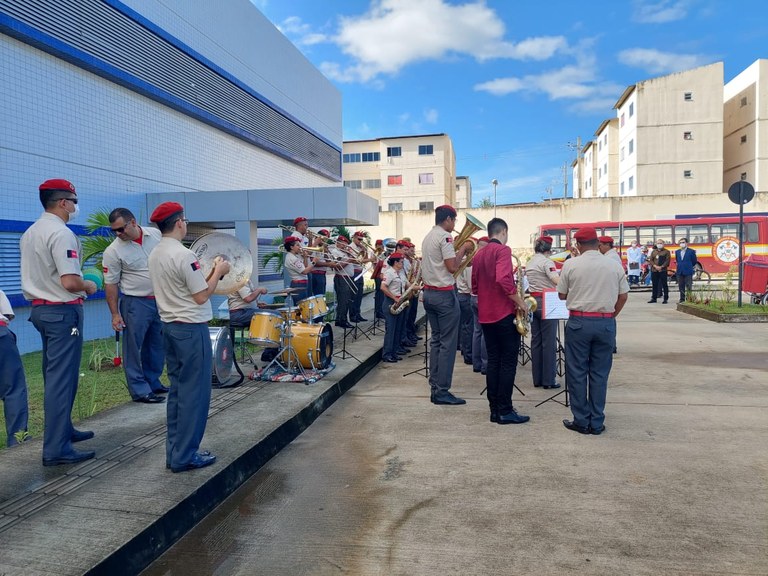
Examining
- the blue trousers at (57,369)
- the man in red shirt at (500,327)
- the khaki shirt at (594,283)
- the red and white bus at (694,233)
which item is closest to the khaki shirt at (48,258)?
the blue trousers at (57,369)

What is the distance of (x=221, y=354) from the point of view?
6344mm

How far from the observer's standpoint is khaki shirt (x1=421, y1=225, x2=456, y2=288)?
6.14m

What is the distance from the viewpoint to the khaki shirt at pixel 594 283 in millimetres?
5223

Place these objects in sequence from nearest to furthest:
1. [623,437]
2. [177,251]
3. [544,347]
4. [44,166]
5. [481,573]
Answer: [481,573] → [177,251] → [623,437] → [544,347] → [44,166]

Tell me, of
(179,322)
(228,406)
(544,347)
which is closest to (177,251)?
(179,322)

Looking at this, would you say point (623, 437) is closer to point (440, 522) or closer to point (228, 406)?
point (440, 522)

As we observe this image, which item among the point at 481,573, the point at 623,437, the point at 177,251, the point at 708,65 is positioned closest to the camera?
the point at 481,573

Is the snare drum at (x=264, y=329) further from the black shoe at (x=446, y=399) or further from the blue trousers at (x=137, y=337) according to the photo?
the black shoe at (x=446, y=399)

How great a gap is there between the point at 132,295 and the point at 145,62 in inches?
317

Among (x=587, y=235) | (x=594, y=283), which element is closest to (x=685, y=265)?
(x=587, y=235)

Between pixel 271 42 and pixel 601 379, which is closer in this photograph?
pixel 601 379

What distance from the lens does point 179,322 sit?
396cm

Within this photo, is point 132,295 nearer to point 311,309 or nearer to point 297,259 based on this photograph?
point 311,309

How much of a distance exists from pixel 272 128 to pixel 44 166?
10020mm
